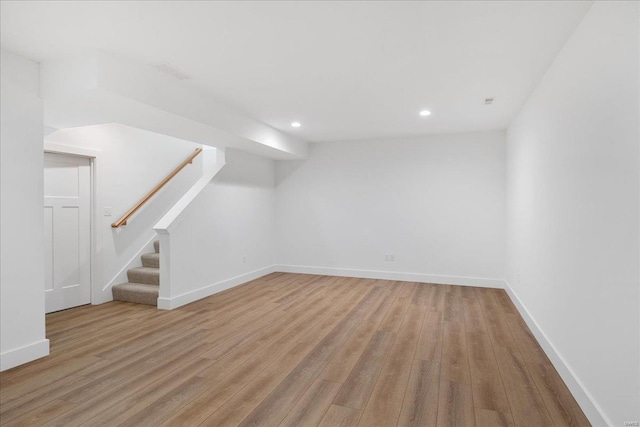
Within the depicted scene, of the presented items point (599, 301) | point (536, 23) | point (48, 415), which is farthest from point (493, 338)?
point (48, 415)

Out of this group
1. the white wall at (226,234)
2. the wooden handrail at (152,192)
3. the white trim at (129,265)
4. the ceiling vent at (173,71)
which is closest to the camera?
the ceiling vent at (173,71)

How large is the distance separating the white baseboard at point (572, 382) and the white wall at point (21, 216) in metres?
4.03

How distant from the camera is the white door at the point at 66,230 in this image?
4.09 metres

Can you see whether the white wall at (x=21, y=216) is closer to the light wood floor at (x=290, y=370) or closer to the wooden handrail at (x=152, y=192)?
the light wood floor at (x=290, y=370)

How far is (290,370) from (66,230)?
3.54 meters

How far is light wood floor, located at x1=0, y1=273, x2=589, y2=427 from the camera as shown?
2066 millimetres

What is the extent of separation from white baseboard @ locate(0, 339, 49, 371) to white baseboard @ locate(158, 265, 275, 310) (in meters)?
1.38

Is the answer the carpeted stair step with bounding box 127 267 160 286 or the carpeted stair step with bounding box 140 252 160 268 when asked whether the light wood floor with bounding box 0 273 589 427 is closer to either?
the carpeted stair step with bounding box 127 267 160 286

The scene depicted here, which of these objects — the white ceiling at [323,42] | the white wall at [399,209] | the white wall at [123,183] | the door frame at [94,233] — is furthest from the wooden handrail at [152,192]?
the white ceiling at [323,42]

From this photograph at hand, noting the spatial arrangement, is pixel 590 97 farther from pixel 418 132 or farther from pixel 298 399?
pixel 418 132

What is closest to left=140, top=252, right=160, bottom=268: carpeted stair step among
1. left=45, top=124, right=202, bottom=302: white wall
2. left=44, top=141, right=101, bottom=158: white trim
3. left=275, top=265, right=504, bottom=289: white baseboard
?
left=45, top=124, right=202, bottom=302: white wall

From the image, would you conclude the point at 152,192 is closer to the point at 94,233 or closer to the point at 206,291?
the point at 94,233

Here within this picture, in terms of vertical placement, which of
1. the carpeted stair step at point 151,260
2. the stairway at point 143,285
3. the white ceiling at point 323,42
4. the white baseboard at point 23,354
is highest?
the white ceiling at point 323,42

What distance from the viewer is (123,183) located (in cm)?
493
